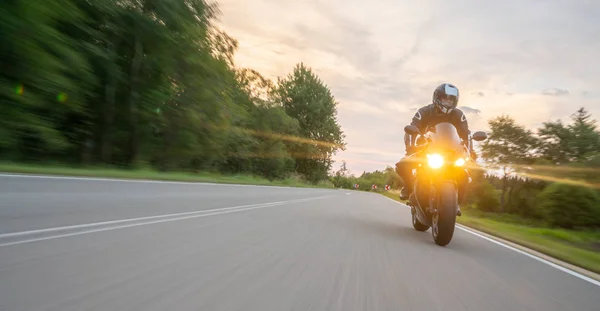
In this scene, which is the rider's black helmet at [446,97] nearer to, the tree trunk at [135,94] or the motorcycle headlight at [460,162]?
the motorcycle headlight at [460,162]

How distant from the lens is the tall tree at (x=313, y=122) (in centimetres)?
5734

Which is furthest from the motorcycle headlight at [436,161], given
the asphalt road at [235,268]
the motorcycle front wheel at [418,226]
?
the motorcycle front wheel at [418,226]

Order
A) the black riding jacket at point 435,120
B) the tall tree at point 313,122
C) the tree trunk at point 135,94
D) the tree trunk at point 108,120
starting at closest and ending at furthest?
the black riding jacket at point 435,120 < the tree trunk at point 108,120 < the tree trunk at point 135,94 < the tall tree at point 313,122

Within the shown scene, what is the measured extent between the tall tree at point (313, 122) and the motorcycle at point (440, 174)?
49.3m

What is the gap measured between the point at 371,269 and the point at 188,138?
825 inches

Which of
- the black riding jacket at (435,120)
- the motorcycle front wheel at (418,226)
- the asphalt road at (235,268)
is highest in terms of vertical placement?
the black riding jacket at (435,120)

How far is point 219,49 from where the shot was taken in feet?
81.3

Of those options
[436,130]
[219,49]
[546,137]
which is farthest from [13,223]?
[546,137]

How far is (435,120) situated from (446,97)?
1.78 feet

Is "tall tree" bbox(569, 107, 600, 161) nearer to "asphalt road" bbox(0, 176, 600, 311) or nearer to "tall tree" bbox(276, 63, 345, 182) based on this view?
"tall tree" bbox(276, 63, 345, 182)

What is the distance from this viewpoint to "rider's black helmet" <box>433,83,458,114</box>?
21.9 feet

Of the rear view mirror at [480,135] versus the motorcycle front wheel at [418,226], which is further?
the motorcycle front wheel at [418,226]

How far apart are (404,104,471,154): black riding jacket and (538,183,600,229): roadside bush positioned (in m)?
19.7

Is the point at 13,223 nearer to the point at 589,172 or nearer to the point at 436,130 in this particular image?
the point at 436,130
